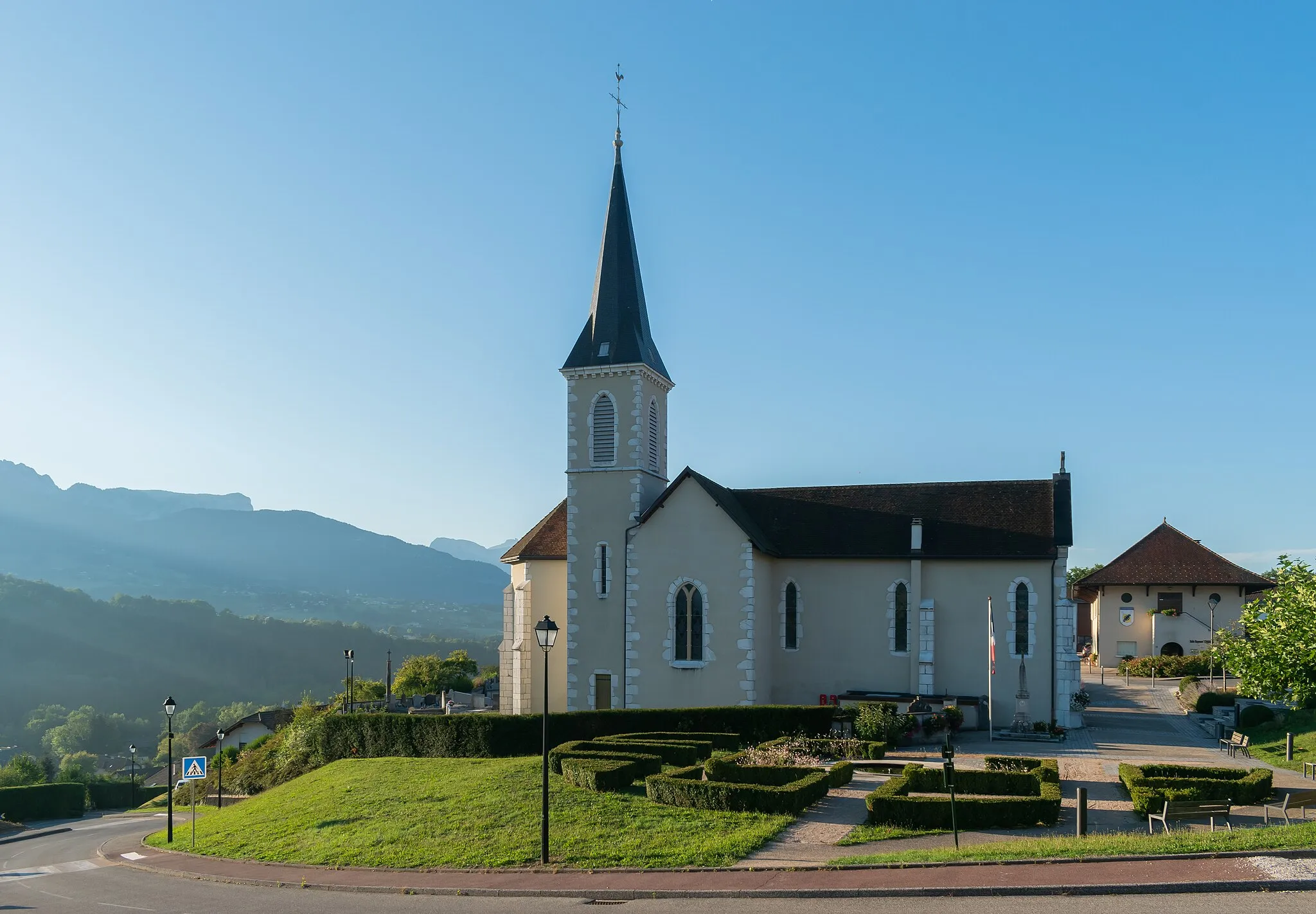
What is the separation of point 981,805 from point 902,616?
804 inches

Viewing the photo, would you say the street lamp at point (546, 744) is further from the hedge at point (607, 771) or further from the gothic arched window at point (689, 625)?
the gothic arched window at point (689, 625)

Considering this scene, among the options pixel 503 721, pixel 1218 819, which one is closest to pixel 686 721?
pixel 503 721

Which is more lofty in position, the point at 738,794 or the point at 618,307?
the point at 618,307

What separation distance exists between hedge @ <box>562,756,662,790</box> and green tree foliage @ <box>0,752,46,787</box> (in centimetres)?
6547

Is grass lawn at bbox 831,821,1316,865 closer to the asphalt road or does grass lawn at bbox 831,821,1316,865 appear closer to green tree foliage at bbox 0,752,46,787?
the asphalt road

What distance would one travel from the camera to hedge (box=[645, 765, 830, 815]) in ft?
71.0

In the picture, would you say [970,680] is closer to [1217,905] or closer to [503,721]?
[503,721]

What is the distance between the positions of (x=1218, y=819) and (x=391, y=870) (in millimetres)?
16460

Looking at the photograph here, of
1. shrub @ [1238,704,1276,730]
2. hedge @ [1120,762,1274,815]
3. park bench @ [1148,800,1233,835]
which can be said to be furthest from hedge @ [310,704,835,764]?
shrub @ [1238,704,1276,730]

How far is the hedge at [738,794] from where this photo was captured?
2164 cm

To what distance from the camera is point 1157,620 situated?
199ft

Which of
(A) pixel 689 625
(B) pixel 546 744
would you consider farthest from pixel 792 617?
(B) pixel 546 744

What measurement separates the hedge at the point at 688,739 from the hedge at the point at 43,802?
161 feet

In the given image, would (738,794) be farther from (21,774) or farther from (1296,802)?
(21,774)
